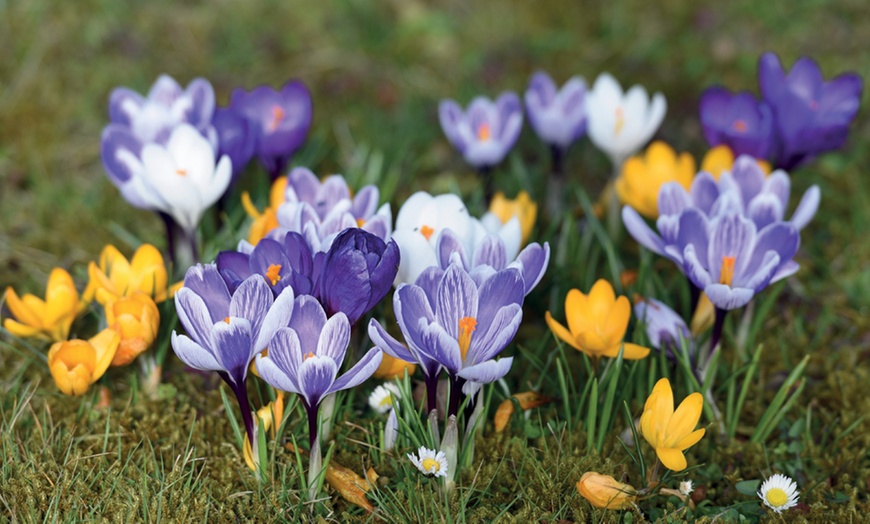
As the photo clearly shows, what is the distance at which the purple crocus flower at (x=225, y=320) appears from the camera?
1592 mm

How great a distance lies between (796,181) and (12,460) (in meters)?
2.71

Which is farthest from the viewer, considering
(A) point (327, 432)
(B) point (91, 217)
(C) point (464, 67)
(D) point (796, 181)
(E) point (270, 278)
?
(C) point (464, 67)

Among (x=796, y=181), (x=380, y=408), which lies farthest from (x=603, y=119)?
(x=380, y=408)

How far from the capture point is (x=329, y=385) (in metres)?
1.62

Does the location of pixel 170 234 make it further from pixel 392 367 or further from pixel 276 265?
pixel 392 367

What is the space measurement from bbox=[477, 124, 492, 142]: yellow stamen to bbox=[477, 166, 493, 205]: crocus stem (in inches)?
3.6

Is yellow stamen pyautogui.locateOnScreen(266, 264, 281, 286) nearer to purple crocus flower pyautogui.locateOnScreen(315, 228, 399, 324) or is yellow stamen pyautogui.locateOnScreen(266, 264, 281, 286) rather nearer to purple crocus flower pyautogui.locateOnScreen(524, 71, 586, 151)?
purple crocus flower pyautogui.locateOnScreen(315, 228, 399, 324)

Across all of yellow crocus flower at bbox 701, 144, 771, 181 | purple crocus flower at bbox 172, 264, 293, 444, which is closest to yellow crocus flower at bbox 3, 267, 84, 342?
purple crocus flower at bbox 172, 264, 293, 444

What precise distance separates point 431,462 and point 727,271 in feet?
2.66

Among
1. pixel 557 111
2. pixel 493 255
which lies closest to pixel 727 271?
pixel 493 255

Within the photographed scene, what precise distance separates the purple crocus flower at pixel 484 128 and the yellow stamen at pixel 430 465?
46.5 inches

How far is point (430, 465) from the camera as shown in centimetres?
167

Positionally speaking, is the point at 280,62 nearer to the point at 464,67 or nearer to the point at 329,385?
the point at 464,67

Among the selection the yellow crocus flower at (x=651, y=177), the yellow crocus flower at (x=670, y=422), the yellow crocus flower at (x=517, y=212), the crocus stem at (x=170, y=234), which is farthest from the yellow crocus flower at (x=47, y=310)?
the yellow crocus flower at (x=651, y=177)
